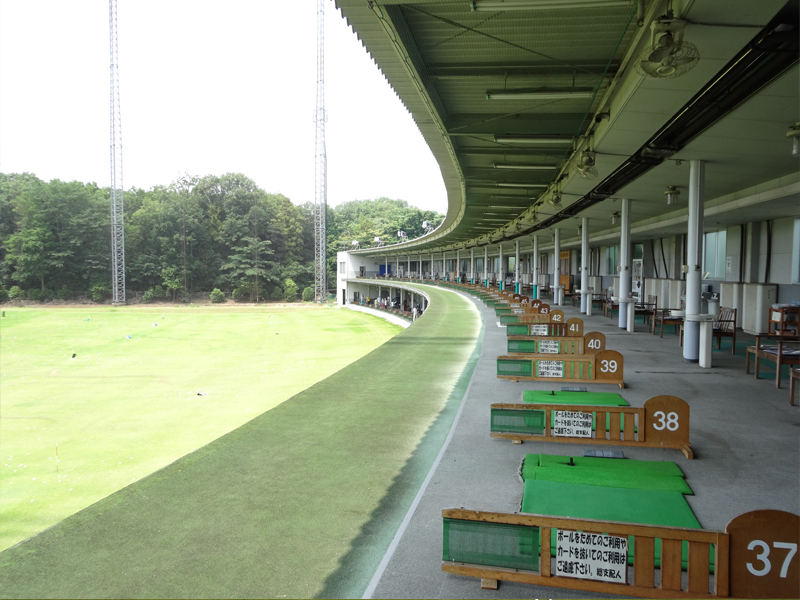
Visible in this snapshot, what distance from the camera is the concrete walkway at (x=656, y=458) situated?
3597 mm

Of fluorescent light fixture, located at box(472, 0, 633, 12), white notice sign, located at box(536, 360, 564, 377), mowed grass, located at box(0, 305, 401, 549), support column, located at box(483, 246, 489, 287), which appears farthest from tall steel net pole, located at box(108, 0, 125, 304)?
fluorescent light fixture, located at box(472, 0, 633, 12)

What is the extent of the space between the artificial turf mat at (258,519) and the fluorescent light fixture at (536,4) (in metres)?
5.16

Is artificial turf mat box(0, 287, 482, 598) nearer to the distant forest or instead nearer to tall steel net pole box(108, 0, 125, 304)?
tall steel net pole box(108, 0, 125, 304)

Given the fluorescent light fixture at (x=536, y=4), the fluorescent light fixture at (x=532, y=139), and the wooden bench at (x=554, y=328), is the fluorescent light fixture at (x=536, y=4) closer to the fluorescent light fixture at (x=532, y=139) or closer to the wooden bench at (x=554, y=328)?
the fluorescent light fixture at (x=532, y=139)

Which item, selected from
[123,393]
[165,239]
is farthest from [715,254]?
[165,239]

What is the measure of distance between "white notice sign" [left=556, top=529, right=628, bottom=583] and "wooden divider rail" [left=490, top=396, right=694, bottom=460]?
285cm

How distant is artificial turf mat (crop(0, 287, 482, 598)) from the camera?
3.73 m

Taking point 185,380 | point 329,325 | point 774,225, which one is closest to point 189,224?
point 329,325

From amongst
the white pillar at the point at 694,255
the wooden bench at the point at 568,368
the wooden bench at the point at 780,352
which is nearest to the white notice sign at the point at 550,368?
the wooden bench at the point at 568,368

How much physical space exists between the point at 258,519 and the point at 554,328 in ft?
30.5

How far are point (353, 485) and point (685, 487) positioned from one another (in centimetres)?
318

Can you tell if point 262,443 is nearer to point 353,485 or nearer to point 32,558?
point 353,485

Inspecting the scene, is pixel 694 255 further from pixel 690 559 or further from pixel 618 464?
pixel 690 559

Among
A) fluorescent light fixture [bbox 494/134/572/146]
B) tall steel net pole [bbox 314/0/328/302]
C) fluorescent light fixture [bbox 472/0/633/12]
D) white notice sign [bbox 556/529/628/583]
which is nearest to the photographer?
white notice sign [bbox 556/529/628/583]
